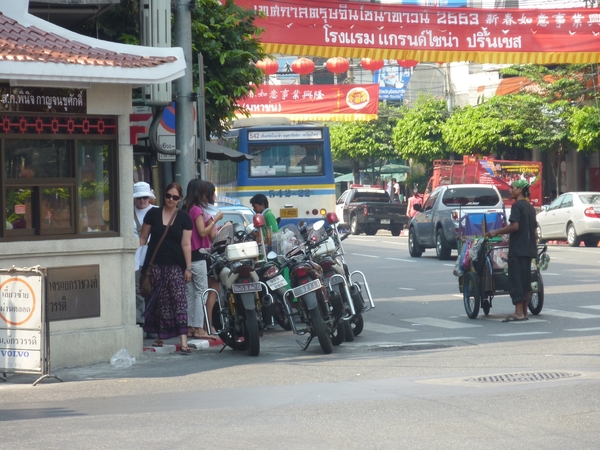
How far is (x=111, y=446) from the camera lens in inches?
260

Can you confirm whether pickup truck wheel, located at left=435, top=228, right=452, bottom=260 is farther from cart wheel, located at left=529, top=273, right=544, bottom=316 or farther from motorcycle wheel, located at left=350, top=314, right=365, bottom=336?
motorcycle wheel, located at left=350, top=314, right=365, bottom=336

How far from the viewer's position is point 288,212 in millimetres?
26703

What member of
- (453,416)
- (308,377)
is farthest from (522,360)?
(453,416)

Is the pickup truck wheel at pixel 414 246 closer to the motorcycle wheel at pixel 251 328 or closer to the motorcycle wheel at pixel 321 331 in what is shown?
the motorcycle wheel at pixel 321 331

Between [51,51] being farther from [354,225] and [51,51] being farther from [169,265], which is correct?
[354,225]

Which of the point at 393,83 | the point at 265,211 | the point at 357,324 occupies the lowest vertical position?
the point at 357,324

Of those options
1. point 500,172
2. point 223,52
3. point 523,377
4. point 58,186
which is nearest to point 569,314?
point 523,377

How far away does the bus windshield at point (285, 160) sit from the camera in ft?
87.4

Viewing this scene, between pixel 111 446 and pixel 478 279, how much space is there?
822cm

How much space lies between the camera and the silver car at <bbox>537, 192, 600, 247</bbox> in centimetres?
2912

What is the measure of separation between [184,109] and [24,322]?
15.0 ft

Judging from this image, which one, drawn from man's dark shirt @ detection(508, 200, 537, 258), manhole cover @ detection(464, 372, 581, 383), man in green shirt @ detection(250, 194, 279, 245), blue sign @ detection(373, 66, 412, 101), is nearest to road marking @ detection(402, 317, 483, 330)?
man's dark shirt @ detection(508, 200, 537, 258)

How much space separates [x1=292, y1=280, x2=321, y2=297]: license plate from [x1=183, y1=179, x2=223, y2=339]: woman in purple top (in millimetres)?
1457

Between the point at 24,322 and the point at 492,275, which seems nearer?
the point at 24,322
